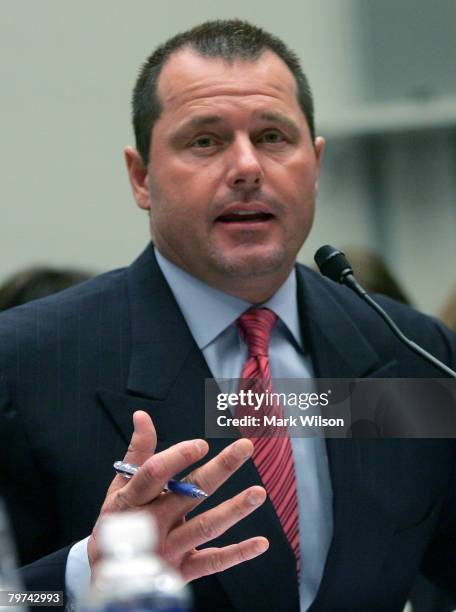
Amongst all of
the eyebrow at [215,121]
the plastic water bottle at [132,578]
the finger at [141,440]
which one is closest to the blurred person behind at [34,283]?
the eyebrow at [215,121]

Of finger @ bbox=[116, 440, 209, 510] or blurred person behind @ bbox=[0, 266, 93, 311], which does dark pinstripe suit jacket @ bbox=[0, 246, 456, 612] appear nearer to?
finger @ bbox=[116, 440, 209, 510]

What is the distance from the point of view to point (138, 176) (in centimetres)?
134

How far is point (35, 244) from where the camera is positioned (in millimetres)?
2477

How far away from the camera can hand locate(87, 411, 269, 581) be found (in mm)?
833

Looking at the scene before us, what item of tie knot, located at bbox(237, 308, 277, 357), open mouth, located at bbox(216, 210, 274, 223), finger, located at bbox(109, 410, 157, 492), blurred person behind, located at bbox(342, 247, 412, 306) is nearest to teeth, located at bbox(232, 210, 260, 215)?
open mouth, located at bbox(216, 210, 274, 223)

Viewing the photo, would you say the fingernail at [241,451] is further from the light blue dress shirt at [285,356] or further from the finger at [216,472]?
the light blue dress shirt at [285,356]

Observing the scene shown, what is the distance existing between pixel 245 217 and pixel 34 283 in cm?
66

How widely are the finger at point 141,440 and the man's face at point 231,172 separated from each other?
34cm

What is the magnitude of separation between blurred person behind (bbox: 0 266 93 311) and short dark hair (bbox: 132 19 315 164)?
463 mm

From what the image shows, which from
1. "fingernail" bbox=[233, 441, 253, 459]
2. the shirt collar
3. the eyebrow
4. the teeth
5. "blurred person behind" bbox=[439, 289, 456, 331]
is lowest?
"fingernail" bbox=[233, 441, 253, 459]

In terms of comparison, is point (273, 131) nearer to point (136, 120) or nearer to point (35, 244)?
point (136, 120)

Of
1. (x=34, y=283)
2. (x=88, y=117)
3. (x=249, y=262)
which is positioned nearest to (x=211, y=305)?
(x=249, y=262)

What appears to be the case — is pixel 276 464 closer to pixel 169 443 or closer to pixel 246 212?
pixel 169 443

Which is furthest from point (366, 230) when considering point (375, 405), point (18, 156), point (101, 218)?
point (375, 405)
